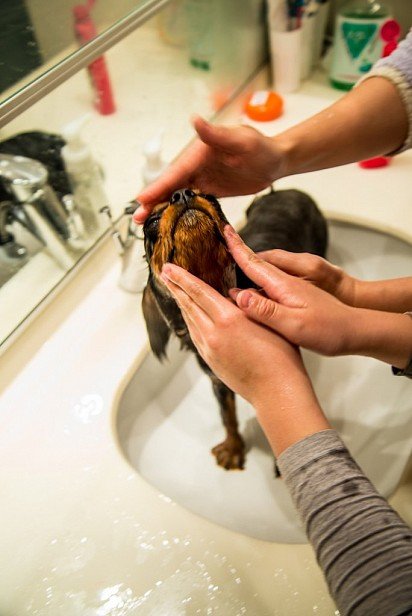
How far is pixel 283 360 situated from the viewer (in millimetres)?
569

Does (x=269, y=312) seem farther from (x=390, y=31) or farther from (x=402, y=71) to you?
(x=390, y=31)

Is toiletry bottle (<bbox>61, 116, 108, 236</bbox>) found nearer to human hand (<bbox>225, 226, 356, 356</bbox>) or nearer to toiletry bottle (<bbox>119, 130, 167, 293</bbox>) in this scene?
toiletry bottle (<bbox>119, 130, 167, 293</bbox>)

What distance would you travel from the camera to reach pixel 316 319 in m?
0.55

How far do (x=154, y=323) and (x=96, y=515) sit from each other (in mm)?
330

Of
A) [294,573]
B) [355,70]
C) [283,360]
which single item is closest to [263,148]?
[283,360]

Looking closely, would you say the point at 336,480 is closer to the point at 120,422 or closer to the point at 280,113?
the point at 120,422

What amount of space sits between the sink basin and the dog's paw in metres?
0.01

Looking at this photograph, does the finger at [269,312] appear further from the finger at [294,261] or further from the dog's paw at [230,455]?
the dog's paw at [230,455]

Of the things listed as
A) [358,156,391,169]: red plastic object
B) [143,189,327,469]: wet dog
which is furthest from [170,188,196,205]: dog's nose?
[358,156,391,169]: red plastic object

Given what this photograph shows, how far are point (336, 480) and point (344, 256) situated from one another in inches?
37.1

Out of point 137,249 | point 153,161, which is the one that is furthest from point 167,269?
point 153,161

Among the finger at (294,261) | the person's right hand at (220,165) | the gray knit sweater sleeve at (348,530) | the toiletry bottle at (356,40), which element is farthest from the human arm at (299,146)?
the toiletry bottle at (356,40)

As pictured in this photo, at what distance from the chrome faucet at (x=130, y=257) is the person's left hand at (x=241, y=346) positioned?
1.32ft

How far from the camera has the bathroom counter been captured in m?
0.65
